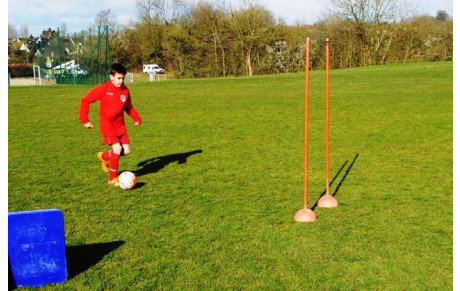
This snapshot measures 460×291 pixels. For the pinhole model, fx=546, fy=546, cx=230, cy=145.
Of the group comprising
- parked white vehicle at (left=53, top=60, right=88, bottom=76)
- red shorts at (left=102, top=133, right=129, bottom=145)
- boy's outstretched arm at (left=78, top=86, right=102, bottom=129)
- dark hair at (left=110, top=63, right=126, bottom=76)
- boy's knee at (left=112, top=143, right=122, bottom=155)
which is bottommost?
boy's knee at (left=112, top=143, right=122, bottom=155)

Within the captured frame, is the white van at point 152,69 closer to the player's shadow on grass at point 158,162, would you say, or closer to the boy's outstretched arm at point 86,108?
the player's shadow on grass at point 158,162

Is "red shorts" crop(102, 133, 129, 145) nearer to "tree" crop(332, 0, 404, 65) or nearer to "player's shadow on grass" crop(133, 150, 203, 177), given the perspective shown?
"player's shadow on grass" crop(133, 150, 203, 177)

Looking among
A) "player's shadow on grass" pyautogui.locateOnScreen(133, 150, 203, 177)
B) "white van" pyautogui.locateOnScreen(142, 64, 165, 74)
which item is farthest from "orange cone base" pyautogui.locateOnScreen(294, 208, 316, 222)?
"white van" pyautogui.locateOnScreen(142, 64, 165, 74)

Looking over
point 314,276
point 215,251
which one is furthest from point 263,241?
point 314,276

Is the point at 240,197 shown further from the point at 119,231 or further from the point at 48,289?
the point at 48,289

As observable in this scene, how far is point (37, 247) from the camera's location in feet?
13.8

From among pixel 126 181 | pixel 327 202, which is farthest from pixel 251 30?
pixel 327 202

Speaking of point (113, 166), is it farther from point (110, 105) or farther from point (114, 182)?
point (110, 105)

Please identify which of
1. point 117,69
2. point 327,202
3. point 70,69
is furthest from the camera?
point 70,69

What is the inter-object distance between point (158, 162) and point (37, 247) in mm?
5676

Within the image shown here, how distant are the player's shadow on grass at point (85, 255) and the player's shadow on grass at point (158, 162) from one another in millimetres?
3489

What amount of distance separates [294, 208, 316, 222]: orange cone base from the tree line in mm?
45077

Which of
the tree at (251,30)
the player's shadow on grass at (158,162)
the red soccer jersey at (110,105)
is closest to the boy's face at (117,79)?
the red soccer jersey at (110,105)

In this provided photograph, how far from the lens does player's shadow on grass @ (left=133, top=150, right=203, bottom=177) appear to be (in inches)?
357
